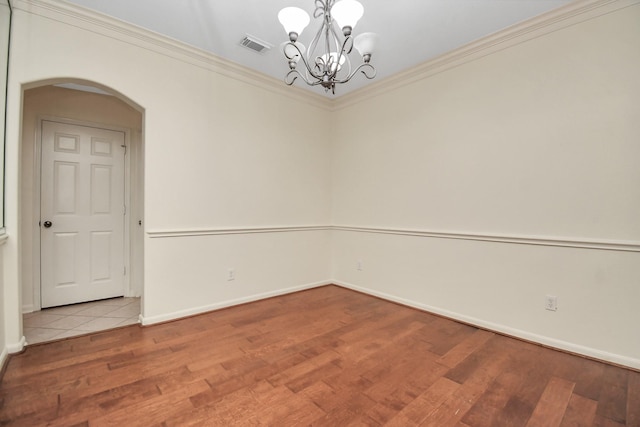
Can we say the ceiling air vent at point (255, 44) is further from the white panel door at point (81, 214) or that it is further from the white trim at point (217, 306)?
the white trim at point (217, 306)

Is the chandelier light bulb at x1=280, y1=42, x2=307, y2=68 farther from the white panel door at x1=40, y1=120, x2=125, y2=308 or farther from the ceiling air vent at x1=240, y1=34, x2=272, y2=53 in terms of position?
the white panel door at x1=40, y1=120, x2=125, y2=308

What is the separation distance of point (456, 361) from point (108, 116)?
4.39m

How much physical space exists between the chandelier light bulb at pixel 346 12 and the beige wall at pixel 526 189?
175 cm

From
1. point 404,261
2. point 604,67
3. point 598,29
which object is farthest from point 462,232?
point 598,29

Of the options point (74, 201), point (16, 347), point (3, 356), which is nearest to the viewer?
point (3, 356)

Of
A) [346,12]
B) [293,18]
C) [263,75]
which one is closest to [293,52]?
[293,18]

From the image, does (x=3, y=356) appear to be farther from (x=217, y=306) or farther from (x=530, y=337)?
(x=530, y=337)

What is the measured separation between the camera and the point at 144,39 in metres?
2.68

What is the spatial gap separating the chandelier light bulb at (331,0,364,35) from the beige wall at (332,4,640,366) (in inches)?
69.0

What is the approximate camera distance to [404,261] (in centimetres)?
343

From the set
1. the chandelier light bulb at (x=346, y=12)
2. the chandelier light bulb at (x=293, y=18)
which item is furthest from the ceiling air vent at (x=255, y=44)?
the chandelier light bulb at (x=346, y=12)

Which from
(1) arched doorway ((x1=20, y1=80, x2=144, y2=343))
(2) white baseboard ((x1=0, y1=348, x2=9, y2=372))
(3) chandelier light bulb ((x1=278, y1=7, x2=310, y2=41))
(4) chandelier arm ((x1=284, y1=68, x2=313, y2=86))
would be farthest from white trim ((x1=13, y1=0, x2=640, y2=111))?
(2) white baseboard ((x1=0, y1=348, x2=9, y2=372))

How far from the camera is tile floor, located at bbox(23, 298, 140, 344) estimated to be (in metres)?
2.55

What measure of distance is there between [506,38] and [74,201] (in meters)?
4.75
